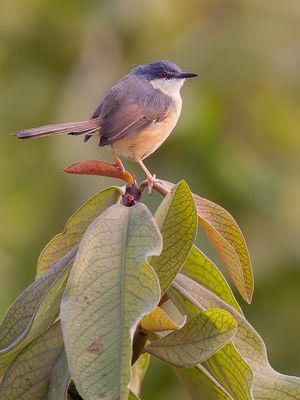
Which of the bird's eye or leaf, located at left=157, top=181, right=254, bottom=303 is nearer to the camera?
leaf, located at left=157, top=181, right=254, bottom=303

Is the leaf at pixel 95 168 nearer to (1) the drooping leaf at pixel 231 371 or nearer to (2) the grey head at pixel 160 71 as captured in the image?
(1) the drooping leaf at pixel 231 371

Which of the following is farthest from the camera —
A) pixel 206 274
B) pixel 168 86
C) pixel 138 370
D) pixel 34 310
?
pixel 168 86

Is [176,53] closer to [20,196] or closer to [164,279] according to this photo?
[20,196]

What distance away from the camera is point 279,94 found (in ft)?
26.3

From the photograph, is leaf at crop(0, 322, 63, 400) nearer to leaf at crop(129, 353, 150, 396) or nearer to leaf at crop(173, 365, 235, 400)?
leaf at crop(173, 365, 235, 400)

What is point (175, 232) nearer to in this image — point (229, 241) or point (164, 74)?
point (229, 241)

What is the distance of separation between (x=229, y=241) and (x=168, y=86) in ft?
6.55

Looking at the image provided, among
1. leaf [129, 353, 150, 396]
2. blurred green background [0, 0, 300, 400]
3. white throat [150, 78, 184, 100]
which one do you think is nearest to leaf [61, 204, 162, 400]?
leaf [129, 353, 150, 396]

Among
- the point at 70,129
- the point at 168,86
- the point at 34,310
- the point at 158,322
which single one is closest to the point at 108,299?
the point at 158,322

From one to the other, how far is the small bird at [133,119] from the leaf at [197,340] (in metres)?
1.33

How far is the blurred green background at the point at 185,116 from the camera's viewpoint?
21.9 ft

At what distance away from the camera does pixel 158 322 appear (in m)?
1.98

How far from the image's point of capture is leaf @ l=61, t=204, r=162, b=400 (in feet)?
5.64

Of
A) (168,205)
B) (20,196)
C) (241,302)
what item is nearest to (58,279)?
(168,205)
